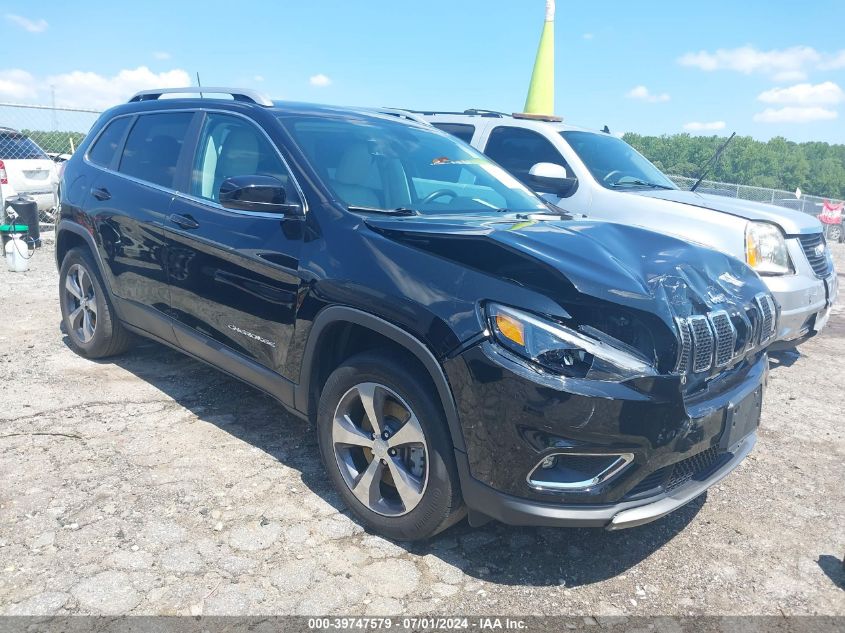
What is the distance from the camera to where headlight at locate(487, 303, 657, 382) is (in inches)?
89.0

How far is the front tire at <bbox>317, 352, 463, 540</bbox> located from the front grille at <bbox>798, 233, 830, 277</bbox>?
424 cm

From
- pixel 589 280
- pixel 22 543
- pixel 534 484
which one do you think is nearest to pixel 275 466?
pixel 22 543

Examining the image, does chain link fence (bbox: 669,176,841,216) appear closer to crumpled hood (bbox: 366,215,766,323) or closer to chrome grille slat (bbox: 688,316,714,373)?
crumpled hood (bbox: 366,215,766,323)

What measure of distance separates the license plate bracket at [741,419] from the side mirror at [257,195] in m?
2.07

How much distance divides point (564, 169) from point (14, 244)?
677 cm

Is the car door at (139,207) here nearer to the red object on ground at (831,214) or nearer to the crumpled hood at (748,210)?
the crumpled hood at (748,210)

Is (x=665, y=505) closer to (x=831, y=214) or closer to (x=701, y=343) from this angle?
(x=701, y=343)

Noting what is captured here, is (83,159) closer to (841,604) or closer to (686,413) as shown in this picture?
(686,413)

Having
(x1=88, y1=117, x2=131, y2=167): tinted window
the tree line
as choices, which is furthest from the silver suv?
the tree line

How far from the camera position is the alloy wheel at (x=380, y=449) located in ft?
8.66

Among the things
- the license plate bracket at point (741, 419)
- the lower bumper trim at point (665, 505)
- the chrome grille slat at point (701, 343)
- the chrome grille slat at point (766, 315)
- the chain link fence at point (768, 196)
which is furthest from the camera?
the chain link fence at point (768, 196)

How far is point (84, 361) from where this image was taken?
493 cm

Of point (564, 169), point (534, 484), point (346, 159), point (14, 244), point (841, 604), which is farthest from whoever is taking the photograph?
point (14, 244)

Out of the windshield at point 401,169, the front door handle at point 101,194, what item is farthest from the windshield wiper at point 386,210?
the front door handle at point 101,194
